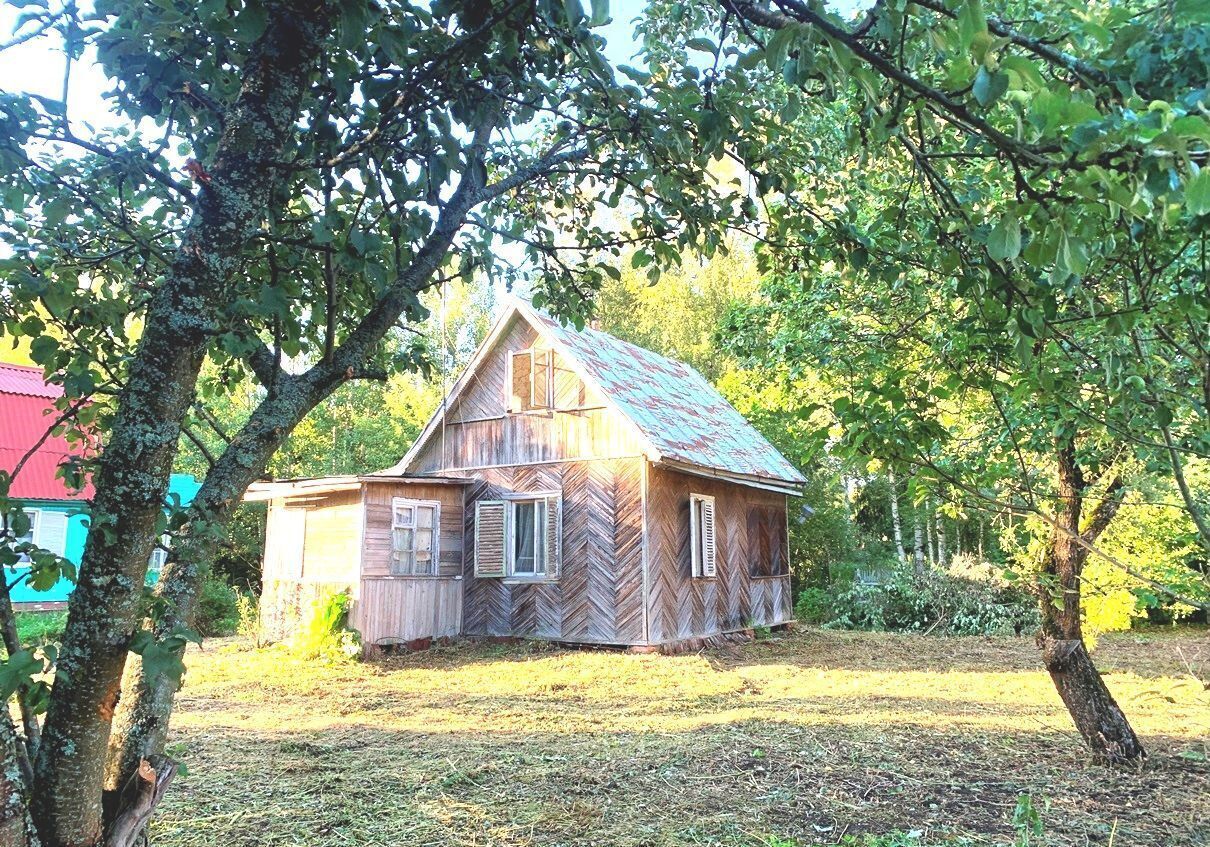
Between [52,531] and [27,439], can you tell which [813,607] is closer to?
[52,531]

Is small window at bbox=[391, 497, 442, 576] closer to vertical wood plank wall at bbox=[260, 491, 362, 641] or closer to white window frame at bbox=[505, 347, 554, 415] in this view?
vertical wood plank wall at bbox=[260, 491, 362, 641]

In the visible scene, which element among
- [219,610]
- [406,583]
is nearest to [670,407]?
[406,583]

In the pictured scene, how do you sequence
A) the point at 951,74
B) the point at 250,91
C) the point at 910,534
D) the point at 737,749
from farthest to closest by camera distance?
the point at 910,534, the point at 737,749, the point at 250,91, the point at 951,74

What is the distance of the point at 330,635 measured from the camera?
12047 millimetres

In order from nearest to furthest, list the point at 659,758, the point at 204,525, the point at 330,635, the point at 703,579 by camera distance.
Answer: the point at 204,525
the point at 659,758
the point at 330,635
the point at 703,579

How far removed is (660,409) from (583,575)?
3.49 metres

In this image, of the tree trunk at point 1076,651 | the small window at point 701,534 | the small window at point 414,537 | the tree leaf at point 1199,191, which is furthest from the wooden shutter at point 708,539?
the tree leaf at point 1199,191

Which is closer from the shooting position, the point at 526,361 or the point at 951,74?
the point at 951,74

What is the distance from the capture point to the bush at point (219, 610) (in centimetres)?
1670

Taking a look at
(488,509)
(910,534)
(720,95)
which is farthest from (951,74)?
(910,534)

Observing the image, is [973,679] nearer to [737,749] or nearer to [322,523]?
[737,749]

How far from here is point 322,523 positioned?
43.5 ft

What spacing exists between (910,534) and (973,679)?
18.5 meters

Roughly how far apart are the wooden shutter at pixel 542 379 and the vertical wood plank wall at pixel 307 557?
11.5 ft
